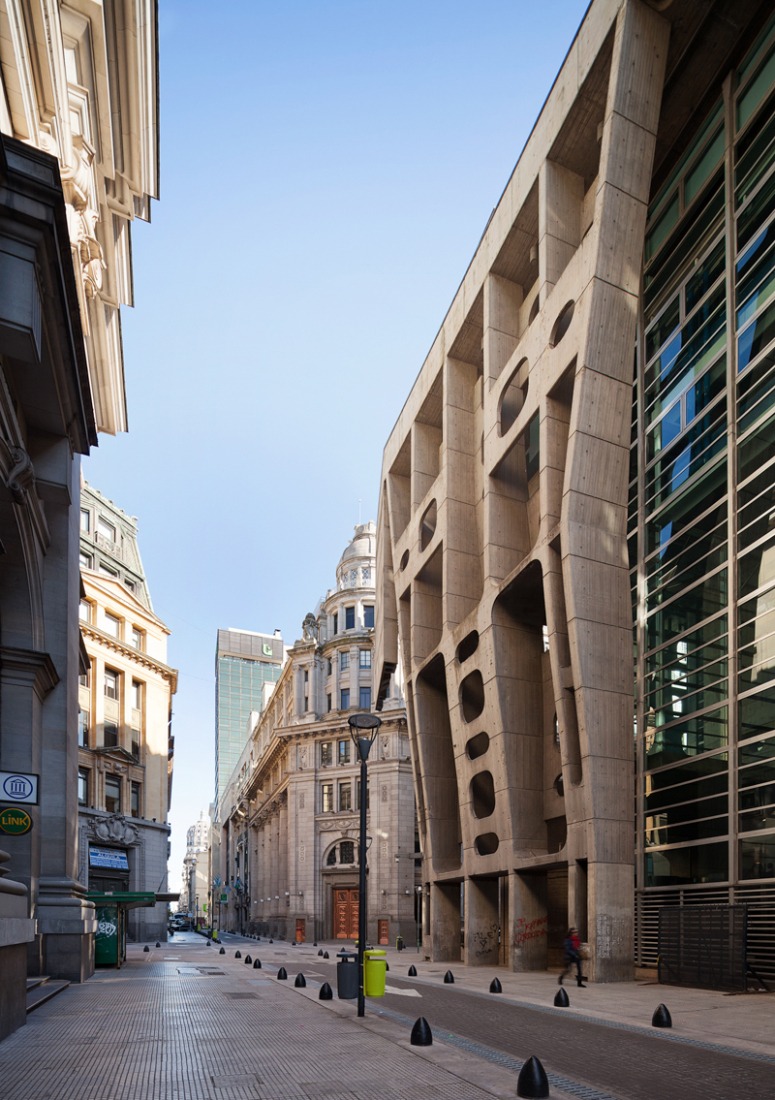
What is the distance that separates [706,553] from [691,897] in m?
9.93

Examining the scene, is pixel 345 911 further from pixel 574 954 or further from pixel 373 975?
pixel 373 975

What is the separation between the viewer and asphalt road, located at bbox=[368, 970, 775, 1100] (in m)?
11.2

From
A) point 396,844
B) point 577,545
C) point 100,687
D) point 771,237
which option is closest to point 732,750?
point 577,545

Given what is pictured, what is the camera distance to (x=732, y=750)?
84.3 feet

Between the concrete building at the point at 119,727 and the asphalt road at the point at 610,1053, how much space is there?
46.5 meters

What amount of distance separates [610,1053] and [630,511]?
22.5 m

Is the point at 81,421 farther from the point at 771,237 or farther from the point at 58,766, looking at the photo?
the point at 771,237

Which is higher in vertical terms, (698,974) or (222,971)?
(698,974)

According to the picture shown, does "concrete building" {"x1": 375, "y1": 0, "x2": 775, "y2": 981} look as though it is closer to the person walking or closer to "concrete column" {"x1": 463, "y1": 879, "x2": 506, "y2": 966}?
"concrete column" {"x1": 463, "y1": 879, "x2": 506, "y2": 966}

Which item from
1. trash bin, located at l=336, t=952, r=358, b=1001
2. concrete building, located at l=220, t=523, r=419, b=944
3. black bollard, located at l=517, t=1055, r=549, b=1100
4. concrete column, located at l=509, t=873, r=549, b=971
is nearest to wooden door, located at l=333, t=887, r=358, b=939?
concrete building, located at l=220, t=523, r=419, b=944

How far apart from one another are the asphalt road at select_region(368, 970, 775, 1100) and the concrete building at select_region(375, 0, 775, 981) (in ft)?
25.6

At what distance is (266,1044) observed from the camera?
14000mm

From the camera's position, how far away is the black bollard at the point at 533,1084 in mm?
9984

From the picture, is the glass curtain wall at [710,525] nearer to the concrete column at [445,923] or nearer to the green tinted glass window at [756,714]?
the green tinted glass window at [756,714]
